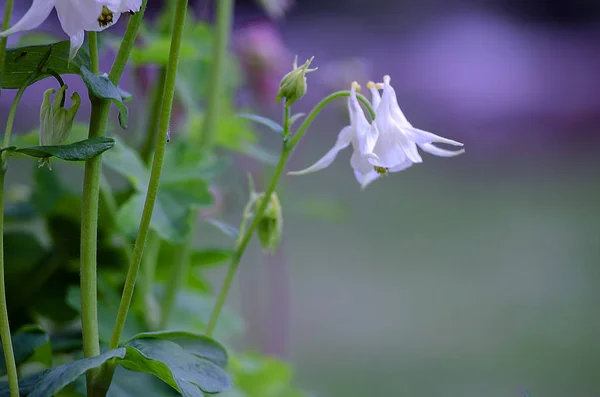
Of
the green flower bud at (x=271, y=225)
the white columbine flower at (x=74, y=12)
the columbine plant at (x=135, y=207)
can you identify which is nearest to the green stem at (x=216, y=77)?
the columbine plant at (x=135, y=207)

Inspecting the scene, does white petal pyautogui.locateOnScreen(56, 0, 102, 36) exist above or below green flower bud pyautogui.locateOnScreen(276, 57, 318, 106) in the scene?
above

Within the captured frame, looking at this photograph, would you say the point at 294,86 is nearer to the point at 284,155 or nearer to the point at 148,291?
the point at 284,155

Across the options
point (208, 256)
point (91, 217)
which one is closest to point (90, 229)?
point (91, 217)

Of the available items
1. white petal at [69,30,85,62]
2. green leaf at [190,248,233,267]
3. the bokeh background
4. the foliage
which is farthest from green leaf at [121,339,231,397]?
the bokeh background

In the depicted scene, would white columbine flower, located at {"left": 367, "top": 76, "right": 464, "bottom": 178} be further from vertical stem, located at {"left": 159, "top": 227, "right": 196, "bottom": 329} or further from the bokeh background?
the bokeh background

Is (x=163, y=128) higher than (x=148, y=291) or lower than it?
higher

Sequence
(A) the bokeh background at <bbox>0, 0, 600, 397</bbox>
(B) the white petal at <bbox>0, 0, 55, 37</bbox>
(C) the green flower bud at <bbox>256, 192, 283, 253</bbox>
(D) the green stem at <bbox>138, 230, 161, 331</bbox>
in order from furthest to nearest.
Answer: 1. (A) the bokeh background at <bbox>0, 0, 600, 397</bbox>
2. (D) the green stem at <bbox>138, 230, 161, 331</bbox>
3. (C) the green flower bud at <bbox>256, 192, 283, 253</bbox>
4. (B) the white petal at <bbox>0, 0, 55, 37</bbox>

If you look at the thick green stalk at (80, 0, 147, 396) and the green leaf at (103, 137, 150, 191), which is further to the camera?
the green leaf at (103, 137, 150, 191)

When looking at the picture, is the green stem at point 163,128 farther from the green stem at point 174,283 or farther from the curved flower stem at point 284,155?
the green stem at point 174,283
